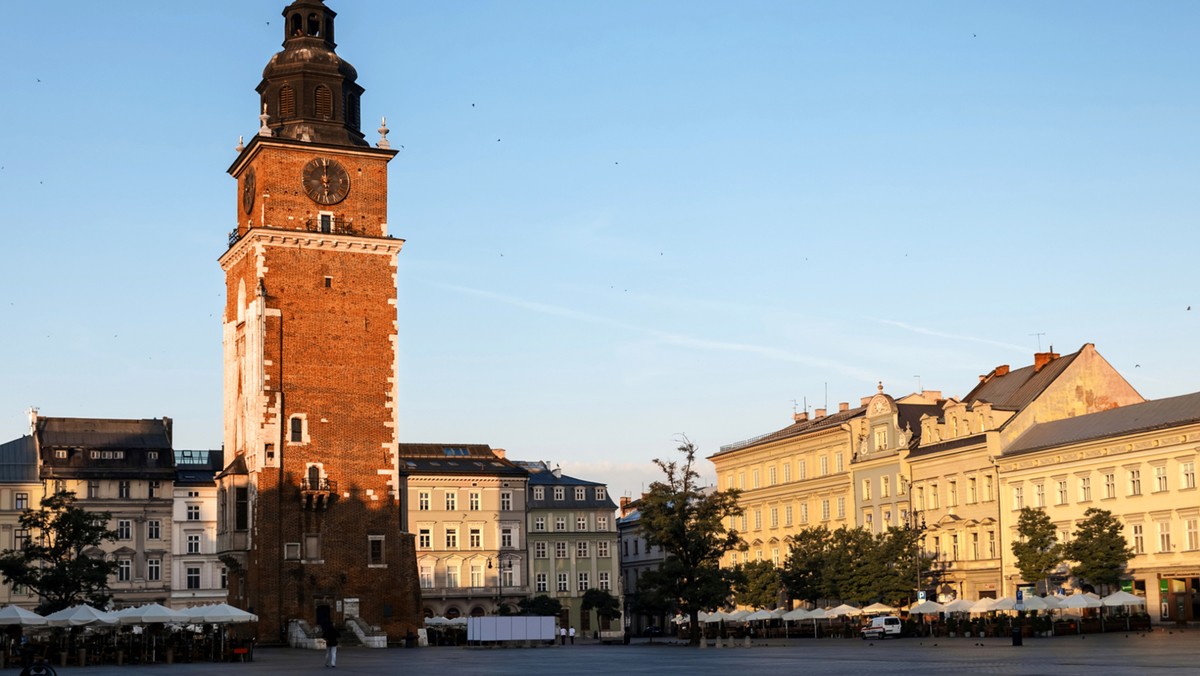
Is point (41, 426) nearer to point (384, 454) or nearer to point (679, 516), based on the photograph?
point (384, 454)

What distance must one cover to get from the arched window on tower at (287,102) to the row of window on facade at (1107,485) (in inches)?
1747

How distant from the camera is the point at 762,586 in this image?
96.9 metres

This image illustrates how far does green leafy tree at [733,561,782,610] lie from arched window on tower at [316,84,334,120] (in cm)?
3918

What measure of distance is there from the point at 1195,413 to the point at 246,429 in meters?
46.4

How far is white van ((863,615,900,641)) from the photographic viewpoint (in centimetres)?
7688

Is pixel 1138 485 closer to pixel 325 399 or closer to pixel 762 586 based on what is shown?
pixel 762 586

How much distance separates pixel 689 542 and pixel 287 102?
2980 centimetres

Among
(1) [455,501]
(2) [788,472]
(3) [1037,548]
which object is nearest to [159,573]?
(1) [455,501]

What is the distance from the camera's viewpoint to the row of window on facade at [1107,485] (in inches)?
2921

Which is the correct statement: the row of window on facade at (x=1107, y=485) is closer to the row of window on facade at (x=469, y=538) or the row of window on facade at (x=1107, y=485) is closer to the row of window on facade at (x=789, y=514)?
the row of window on facade at (x=789, y=514)

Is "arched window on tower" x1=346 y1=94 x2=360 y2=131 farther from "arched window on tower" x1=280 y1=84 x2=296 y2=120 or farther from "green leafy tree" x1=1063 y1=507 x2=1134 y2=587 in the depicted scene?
"green leafy tree" x1=1063 y1=507 x2=1134 y2=587

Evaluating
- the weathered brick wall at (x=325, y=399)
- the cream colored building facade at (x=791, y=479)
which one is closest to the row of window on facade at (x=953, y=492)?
the cream colored building facade at (x=791, y=479)

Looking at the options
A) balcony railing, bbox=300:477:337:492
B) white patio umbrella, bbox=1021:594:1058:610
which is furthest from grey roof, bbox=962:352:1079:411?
balcony railing, bbox=300:477:337:492

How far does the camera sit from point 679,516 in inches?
2921
